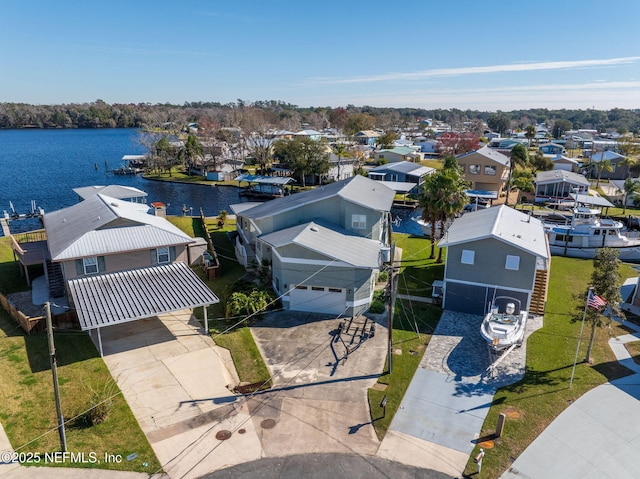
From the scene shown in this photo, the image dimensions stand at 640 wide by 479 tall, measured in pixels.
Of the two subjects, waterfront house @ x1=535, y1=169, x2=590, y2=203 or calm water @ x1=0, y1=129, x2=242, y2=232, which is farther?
calm water @ x1=0, y1=129, x2=242, y2=232

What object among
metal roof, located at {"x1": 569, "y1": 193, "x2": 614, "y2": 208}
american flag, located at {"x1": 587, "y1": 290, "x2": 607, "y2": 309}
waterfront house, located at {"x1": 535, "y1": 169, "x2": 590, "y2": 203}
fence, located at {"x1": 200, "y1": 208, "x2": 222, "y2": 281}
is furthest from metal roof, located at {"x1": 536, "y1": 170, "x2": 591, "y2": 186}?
fence, located at {"x1": 200, "y1": 208, "x2": 222, "y2": 281}

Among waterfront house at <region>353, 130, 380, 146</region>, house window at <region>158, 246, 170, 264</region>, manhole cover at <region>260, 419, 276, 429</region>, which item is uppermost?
waterfront house at <region>353, 130, 380, 146</region>

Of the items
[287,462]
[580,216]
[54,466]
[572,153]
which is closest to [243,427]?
[287,462]

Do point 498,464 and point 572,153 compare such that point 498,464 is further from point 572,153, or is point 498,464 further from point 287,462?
point 572,153

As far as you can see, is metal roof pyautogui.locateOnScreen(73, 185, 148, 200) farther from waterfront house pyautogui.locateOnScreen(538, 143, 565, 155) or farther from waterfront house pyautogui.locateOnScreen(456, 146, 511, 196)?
waterfront house pyautogui.locateOnScreen(538, 143, 565, 155)

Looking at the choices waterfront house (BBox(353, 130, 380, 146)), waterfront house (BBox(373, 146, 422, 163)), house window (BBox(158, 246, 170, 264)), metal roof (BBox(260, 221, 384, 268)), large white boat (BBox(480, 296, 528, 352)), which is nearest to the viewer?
large white boat (BBox(480, 296, 528, 352))

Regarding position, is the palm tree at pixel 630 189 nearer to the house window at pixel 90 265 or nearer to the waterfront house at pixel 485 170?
the waterfront house at pixel 485 170

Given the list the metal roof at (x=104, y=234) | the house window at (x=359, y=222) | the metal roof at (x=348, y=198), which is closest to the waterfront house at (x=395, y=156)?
the metal roof at (x=348, y=198)
